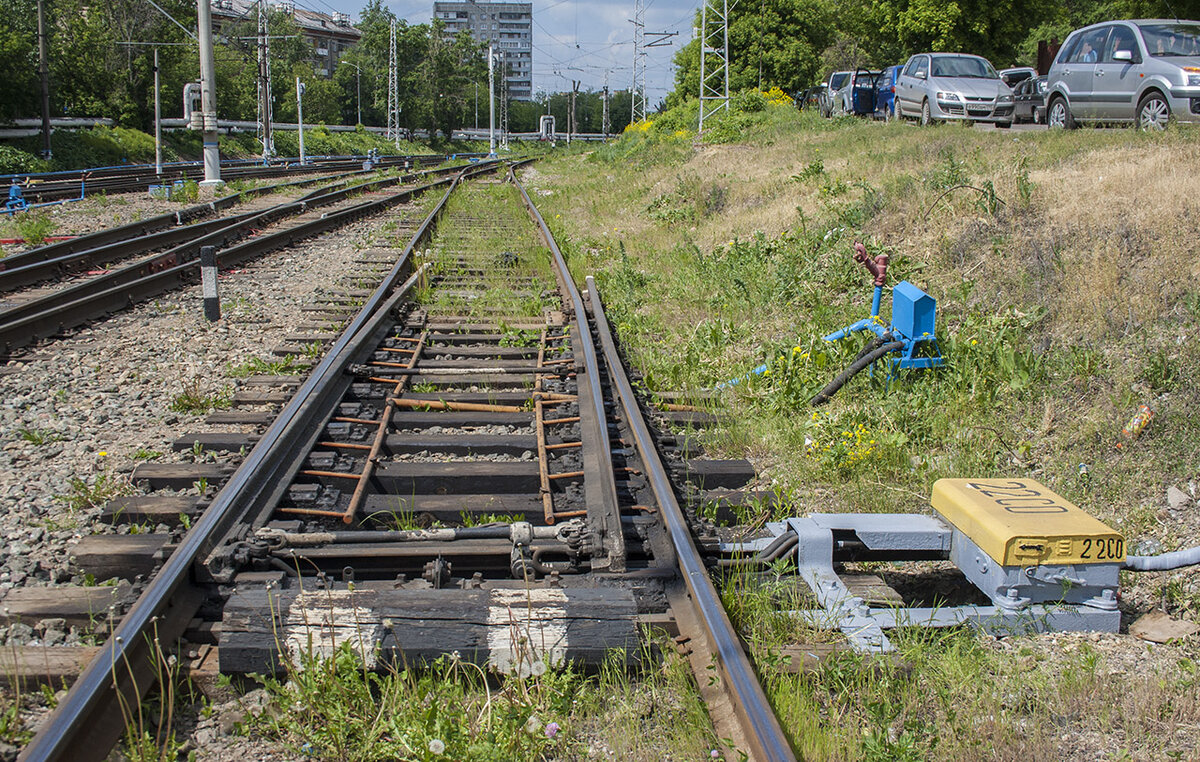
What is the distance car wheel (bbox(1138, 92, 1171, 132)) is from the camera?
35.3ft

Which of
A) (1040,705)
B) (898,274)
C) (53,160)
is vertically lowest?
(1040,705)

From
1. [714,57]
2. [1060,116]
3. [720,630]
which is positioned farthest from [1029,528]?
[714,57]

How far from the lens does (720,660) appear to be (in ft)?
8.40

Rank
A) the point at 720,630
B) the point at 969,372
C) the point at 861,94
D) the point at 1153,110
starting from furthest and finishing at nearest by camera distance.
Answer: the point at 861,94
the point at 1153,110
the point at 969,372
the point at 720,630

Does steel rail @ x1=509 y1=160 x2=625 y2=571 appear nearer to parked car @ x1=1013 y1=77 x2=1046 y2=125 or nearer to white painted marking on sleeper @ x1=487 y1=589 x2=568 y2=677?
white painted marking on sleeper @ x1=487 y1=589 x2=568 y2=677

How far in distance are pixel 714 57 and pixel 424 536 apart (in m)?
45.7

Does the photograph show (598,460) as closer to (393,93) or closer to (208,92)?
(208,92)

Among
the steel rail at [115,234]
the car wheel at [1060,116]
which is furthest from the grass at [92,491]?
the car wheel at [1060,116]

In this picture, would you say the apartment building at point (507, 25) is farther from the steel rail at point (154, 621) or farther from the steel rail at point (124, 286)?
the steel rail at point (154, 621)

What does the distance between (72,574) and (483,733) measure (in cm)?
184

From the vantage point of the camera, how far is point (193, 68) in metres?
59.2

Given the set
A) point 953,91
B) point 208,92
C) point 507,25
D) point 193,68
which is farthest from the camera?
point 507,25

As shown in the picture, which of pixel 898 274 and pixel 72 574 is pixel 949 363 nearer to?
pixel 898 274

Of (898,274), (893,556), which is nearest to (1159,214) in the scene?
(898,274)
